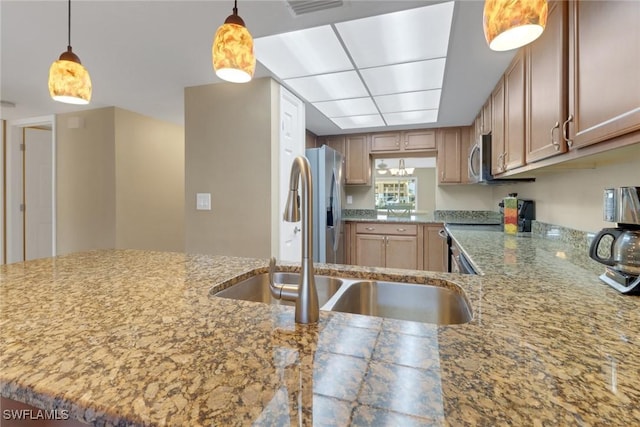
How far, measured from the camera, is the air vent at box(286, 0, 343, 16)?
152 centimetres

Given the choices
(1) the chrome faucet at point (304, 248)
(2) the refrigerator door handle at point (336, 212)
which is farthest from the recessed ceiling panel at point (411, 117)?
(1) the chrome faucet at point (304, 248)

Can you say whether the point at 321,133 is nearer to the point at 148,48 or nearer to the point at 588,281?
the point at 148,48

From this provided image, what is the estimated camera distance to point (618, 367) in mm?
504

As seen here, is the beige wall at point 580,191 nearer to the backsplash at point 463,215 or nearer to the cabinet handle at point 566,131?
the cabinet handle at point 566,131

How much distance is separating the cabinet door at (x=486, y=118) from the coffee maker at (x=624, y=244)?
193 cm

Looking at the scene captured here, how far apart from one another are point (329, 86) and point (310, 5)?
106 cm

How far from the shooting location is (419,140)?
4.16 meters

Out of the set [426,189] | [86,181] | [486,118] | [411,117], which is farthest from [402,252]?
[86,181]

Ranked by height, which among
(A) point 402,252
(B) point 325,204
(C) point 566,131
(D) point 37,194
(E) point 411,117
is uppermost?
(E) point 411,117

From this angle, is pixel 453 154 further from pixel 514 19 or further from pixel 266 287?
pixel 266 287

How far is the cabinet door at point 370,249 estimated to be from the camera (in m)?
4.09

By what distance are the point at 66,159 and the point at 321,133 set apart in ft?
10.4

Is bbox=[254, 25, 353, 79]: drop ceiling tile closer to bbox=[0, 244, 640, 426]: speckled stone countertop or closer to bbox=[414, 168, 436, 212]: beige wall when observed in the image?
bbox=[0, 244, 640, 426]: speckled stone countertop

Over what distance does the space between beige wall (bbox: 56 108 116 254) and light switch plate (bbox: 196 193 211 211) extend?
1.31 meters
